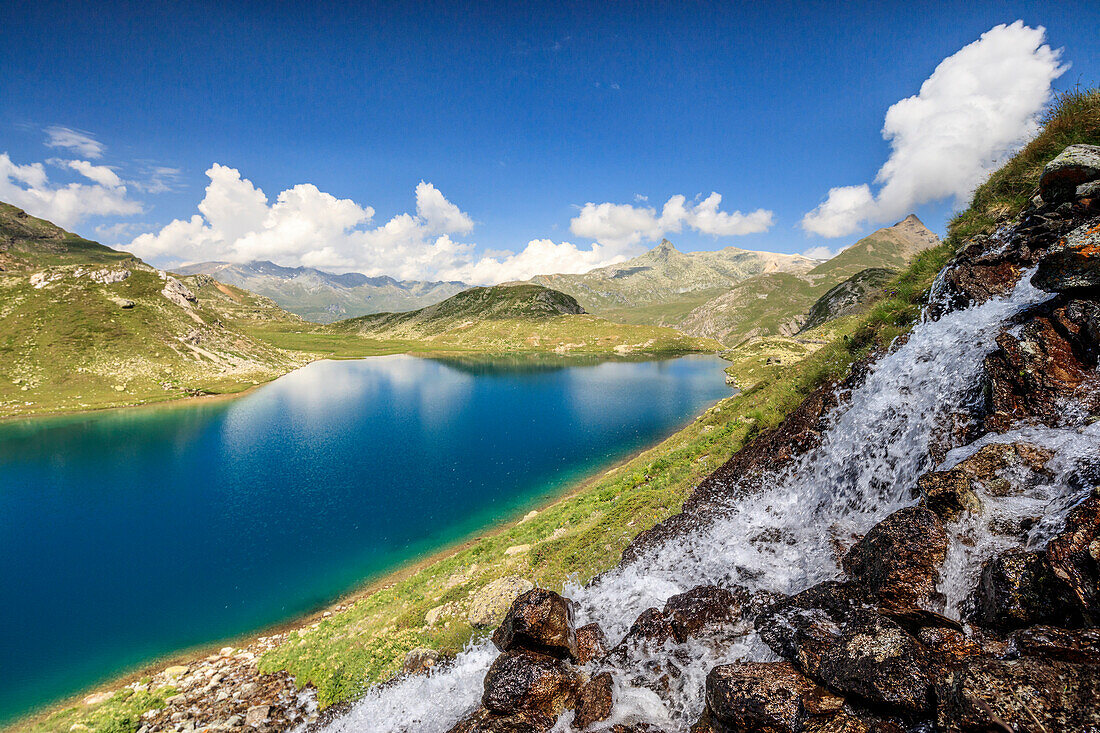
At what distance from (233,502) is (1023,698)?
175ft

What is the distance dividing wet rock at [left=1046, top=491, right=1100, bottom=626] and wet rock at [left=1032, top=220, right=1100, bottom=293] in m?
6.99

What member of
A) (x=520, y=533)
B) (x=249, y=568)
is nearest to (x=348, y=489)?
(x=249, y=568)

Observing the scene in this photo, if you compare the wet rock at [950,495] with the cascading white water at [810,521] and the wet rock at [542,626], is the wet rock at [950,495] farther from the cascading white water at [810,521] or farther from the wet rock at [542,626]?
the wet rock at [542,626]

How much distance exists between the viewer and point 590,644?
12227 mm

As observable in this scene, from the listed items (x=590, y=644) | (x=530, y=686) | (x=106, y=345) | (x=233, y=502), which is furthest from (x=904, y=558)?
(x=106, y=345)

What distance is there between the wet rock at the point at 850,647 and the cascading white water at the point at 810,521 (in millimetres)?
951

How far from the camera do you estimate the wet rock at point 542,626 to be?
39.3 ft

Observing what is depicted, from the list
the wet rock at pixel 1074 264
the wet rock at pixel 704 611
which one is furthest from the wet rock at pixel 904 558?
the wet rock at pixel 1074 264

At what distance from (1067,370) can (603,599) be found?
14.7m

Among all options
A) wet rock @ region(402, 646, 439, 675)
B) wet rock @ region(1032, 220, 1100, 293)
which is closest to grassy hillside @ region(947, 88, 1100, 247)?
wet rock @ region(1032, 220, 1100, 293)

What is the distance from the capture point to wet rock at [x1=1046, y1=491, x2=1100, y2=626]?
240 inches

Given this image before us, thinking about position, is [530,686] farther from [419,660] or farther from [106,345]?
[106,345]

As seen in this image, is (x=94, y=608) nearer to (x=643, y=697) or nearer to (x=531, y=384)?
(x=643, y=697)

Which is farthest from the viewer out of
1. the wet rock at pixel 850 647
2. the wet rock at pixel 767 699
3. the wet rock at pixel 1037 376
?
the wet rock at pixel 1037 376
